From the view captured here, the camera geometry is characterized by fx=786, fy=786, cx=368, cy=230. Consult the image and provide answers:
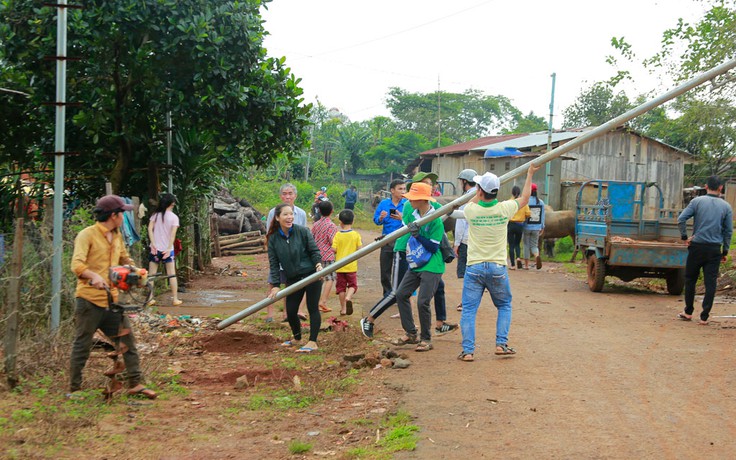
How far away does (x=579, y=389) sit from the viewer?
6438 millimetres

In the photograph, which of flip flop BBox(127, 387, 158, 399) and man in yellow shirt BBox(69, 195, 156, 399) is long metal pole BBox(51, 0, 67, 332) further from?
flip flop BBox(127, 387, 158, 399)

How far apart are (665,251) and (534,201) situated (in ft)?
13.5

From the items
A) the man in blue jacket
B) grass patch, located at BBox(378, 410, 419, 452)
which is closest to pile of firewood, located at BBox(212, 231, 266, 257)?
the man in blue jacket

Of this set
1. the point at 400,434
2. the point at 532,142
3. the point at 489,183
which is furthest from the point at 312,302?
the point at 532,142

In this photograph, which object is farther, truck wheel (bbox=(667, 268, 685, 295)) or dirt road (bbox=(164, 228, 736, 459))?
truck wheel (bbox=(667, 268, 685, 295))

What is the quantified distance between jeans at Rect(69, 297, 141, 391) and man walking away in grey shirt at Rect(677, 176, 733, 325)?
23.5ft

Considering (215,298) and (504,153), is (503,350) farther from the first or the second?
(504,153)

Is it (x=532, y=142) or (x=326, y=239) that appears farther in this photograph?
(x=532, y=142)

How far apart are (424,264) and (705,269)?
13.8 ft

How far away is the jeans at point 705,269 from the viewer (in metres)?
10.0

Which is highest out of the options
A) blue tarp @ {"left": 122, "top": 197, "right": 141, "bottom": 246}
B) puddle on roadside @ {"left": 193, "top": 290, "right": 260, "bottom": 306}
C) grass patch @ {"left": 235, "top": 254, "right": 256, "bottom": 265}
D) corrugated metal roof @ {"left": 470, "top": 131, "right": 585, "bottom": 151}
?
corrugated metal roof @ {"left": 470, "top": 131, "right": 585, "bottom": 151}

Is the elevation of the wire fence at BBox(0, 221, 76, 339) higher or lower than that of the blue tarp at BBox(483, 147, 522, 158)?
lower

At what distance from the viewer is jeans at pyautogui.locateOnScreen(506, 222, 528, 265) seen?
53.5 feet

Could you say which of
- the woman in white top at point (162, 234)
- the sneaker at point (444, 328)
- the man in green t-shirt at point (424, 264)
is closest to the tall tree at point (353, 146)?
the woman in white top at point (162, 234)
